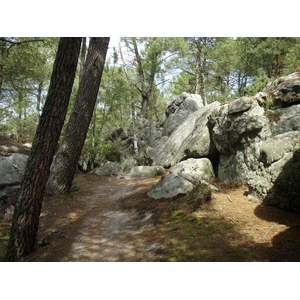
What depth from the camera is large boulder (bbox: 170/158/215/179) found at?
7.07 metres

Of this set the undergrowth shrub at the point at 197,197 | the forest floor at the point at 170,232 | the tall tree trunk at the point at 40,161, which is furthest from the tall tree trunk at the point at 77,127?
the undergrowth shrub at the point at 197,197

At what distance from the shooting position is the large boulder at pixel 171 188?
5015 millimetres

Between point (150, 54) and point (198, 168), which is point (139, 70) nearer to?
point (150, 54)

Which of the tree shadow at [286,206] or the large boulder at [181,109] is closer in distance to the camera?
the tree shadow at [286,206]

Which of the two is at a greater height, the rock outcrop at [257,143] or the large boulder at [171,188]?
the rock outcrop at [257,143]

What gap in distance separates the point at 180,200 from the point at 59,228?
109 inches

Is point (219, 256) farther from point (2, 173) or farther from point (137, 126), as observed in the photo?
point (137, 126)

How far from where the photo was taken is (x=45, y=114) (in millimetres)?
3471

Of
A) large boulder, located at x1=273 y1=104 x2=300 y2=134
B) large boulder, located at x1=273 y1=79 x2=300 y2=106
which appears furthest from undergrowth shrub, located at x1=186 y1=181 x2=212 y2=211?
large boulder, located at x1=273 y1=79 x2=300 y2=106

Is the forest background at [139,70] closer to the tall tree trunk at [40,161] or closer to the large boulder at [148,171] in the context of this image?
the large boulder at [148,171]

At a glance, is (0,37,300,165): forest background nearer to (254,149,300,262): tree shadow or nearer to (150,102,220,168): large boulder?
(150,102,220,168): large boulder

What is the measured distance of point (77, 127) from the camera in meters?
6.54

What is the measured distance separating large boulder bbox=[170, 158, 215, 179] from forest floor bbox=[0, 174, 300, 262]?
1462 millimetres

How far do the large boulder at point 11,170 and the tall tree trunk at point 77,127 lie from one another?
1.03 meters
